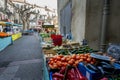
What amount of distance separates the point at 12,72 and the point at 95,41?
3.22 meters

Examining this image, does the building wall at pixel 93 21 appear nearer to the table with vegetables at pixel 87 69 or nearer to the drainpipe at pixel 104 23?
the drainpipe at pixel 104 23

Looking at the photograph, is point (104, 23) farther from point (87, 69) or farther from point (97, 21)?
point (87, 69)

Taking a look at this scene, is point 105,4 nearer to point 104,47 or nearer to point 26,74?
point 104,47

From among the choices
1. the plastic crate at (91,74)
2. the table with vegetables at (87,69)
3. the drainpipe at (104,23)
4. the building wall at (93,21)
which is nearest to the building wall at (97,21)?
the building wall at (93,21)

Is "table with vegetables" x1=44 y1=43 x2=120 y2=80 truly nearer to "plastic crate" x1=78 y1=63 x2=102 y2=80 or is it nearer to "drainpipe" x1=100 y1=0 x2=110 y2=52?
"plastic crate" x1=78 y1=63 x2=102 y2=80

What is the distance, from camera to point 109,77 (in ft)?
7.21

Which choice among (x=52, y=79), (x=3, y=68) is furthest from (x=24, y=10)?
(x=52, y=79)

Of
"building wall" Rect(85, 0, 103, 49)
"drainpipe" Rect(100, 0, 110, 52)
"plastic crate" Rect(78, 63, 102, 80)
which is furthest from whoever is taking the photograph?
"building wall" Rect(85, 0, 103, 49)

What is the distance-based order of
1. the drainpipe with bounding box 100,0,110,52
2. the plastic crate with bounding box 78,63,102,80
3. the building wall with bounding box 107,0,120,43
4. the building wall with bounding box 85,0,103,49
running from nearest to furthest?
the plastic crate with bounding box 78,63,102,80 → the drainpipe with bounding box 100,0,110,52 → the building wall with bounding box 107,0,120,43 → the building wall with bounding box 85,0,103,49

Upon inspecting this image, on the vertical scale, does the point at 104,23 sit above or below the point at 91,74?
above

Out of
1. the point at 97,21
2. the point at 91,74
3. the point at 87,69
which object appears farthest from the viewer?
the point at 97,21

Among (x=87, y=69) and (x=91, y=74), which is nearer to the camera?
(x=91, y=74)

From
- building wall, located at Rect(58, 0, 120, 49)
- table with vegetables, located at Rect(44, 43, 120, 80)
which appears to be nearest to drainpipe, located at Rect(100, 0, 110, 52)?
building wall, located at Rect(58, 0, 120, 49)

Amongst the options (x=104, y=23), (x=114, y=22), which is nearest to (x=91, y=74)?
(x=104, y=23)
